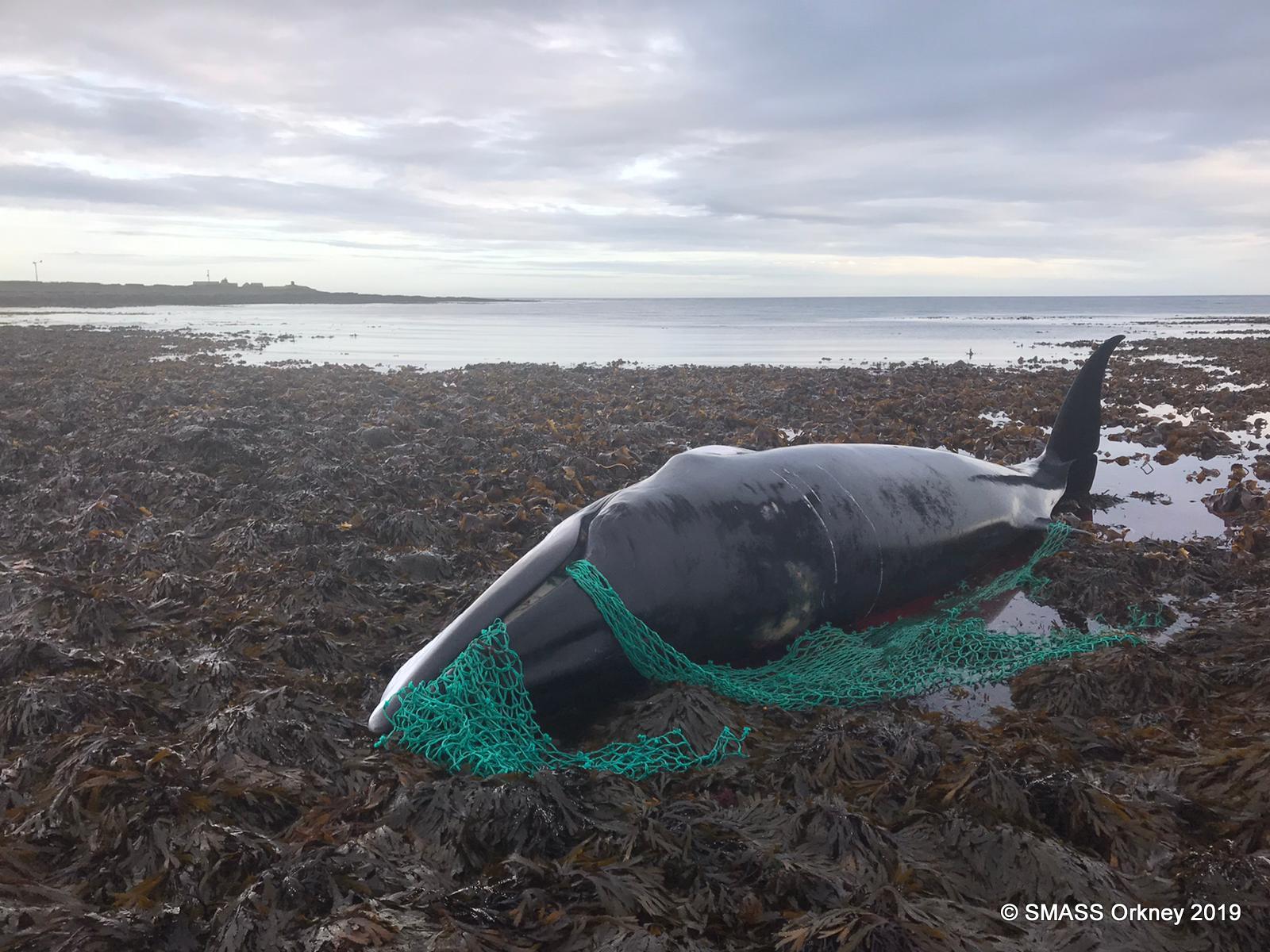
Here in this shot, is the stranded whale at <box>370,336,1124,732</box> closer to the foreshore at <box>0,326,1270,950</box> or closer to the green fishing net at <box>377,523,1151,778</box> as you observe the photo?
the green fishing net at <box>377,523,1151,778</box>

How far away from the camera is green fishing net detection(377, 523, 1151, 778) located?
4152mm

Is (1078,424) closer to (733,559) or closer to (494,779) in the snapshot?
(733,559)

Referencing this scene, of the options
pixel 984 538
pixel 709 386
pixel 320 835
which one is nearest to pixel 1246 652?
pixel 984 538

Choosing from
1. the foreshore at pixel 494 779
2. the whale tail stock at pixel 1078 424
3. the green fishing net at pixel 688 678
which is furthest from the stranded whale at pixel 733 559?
the whale tail stock at pixel 1078 424

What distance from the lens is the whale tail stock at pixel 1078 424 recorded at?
8.78 metres

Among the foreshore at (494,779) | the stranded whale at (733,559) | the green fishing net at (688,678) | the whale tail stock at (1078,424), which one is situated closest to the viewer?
the foreshore at (494,779)

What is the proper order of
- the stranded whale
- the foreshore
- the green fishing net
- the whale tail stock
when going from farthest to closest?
the whale tail stock, the stranded whale, the green fishing net, the foreshore

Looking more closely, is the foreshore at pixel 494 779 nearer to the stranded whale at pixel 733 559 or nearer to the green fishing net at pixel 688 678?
the green fishing net at pixel 688 678

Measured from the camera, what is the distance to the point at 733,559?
5086 mm

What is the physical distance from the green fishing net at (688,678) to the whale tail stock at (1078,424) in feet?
10.1

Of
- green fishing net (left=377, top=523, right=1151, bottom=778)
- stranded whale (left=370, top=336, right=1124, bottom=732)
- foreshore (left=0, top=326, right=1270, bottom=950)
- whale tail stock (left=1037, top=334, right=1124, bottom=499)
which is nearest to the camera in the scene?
foreshore (left=0, top=326, right=1270, bottom=950)

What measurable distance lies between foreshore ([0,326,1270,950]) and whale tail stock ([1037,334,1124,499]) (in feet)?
2.39

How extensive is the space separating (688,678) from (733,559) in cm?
79

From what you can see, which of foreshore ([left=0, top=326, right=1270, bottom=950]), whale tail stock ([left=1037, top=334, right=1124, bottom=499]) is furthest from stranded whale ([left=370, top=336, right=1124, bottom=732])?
whale tail stock ([left=1037, top=334, right=1124, bottom=499])
